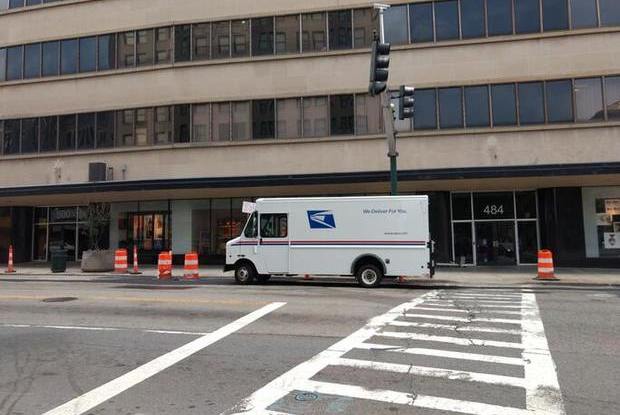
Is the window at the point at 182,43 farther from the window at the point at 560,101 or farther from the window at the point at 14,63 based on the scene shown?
the window at the point at 560,101

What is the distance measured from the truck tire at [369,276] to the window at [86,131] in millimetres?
16879

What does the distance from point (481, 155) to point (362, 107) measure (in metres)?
5.47

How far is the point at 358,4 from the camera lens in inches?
946

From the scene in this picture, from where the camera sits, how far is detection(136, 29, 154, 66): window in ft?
88.0

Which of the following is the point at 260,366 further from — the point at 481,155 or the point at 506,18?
the point at 506,18

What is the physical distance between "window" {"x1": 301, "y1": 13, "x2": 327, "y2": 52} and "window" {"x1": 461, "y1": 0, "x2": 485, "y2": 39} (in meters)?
6.04

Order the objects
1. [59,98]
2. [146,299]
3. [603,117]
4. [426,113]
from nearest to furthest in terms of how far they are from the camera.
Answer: [146,299]
[603,117]
[426,113]
[59,98]

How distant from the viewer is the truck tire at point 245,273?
17.5 m

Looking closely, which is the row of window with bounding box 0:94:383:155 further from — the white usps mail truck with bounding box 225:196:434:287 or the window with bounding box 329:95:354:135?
the white usps mail truck with bounding box 225:196:434:287

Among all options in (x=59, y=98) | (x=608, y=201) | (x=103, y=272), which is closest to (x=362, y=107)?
(x=608, y=201)

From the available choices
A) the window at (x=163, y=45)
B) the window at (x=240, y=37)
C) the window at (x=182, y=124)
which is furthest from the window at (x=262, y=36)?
the window at (x=163, y=45)

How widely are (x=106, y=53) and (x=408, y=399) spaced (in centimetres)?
2643

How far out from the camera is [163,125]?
26.2 meters

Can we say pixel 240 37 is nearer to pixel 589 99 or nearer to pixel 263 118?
pixel 263 118
